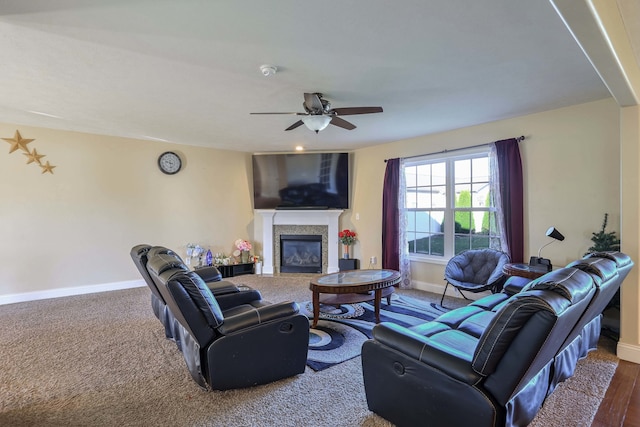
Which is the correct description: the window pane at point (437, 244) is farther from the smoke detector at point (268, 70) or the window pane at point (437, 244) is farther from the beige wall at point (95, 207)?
the beige wall at point (95, 207)

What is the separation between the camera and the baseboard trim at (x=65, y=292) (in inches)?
184

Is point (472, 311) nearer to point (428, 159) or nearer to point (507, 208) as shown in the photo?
point (507, 208)

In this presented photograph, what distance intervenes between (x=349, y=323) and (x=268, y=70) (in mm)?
2774

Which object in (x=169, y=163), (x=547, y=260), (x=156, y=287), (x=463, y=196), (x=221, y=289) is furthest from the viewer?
(x=169, y=163)

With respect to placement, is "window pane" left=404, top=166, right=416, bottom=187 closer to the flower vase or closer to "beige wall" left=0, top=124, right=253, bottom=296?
the flower vase

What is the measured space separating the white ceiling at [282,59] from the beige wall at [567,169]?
0.24m

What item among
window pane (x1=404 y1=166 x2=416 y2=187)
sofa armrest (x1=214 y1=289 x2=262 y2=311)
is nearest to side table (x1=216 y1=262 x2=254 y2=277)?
sofa armrest (x1=214 y1=289 x2=262 y2=311)

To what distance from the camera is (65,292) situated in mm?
5000

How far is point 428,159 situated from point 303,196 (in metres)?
2.49

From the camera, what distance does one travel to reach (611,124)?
345 centimetres

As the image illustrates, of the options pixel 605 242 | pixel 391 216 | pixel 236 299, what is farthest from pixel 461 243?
pixel 236 299

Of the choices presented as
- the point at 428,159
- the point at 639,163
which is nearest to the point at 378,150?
the point at 428,159

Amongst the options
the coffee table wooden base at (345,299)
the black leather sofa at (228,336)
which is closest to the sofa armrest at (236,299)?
the black leather sofa at (228,336)

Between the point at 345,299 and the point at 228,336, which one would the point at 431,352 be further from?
the point at 345,299
